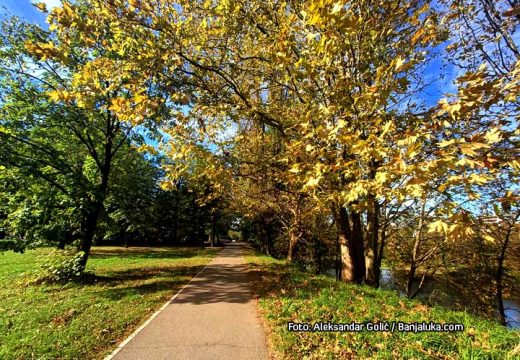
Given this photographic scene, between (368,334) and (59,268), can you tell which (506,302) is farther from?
(59,268)

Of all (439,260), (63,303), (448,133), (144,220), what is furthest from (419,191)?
(144,220)

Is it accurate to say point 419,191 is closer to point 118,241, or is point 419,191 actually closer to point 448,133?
point 448,133

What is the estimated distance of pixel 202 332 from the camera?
5.94 meters

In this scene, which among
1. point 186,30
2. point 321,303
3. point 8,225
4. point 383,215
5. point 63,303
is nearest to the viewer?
point 186,30

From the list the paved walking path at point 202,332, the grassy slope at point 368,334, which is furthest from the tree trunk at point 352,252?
the paved walking path at point 202,332

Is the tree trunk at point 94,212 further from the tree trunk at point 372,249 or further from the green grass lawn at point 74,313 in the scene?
the tree trunk at point 372,249

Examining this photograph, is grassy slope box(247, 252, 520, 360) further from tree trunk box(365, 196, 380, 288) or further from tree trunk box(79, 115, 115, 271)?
tree trunk box(79, 115, 115, 271)

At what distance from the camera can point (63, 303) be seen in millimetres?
7977

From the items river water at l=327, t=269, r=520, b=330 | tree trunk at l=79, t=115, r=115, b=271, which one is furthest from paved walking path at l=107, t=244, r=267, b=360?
river water at l=327, t=269, r=520, b=330

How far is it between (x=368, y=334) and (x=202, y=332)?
334cm

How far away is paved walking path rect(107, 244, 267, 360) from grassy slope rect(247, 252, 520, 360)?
0.47 metres

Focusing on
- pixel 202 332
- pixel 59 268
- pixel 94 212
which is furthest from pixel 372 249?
pixel 59 268

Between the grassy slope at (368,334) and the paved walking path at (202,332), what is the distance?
1.53 feet

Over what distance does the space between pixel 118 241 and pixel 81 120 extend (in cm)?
3234
